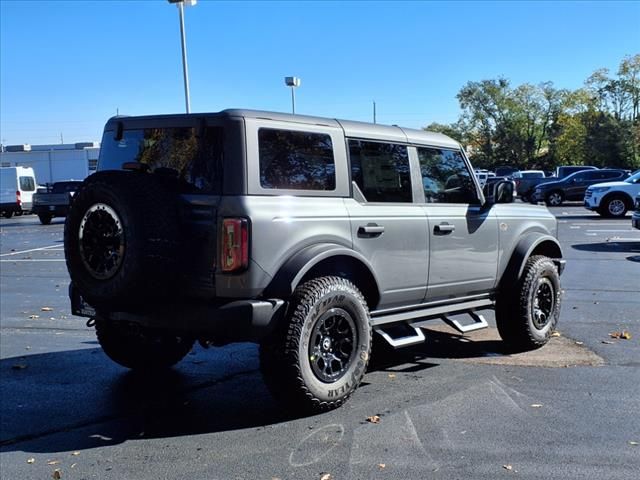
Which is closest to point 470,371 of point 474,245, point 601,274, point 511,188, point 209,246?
point 474,245

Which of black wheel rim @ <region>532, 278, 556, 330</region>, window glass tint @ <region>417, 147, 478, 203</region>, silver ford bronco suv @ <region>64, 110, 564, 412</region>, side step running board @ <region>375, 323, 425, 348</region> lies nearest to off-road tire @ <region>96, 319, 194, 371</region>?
silver ford bronco suv @ <region>64, 110, 564, 412</region>

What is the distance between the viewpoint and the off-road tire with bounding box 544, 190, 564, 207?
3065cm

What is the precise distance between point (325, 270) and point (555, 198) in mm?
28081

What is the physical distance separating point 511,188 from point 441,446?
2948mm

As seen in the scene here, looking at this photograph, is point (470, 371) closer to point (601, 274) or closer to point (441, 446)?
point (441, 446)

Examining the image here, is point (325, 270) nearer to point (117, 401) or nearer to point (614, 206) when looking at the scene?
point (117, 401)

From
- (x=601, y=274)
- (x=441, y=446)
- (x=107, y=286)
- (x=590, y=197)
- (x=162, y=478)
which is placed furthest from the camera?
(x=590, y=197)

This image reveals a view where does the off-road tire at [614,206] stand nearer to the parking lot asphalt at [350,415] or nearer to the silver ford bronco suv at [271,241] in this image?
the parking lot asphalt at [350,415]

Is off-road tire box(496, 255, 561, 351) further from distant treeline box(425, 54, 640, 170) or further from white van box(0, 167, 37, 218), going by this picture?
distant treeline box(425, 54, 640, 170)

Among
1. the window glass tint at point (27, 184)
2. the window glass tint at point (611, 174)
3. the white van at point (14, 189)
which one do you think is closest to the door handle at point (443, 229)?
the window glass tint at point (611, 174)

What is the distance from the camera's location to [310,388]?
15.0ft

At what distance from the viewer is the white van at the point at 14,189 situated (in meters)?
33.9

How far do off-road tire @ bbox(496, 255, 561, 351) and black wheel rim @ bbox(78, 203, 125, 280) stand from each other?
3.73 metres

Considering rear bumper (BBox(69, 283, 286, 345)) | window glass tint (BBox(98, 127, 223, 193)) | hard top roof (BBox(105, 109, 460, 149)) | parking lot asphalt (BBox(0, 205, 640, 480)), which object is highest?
hard top roof (BBox(105, 109, 460, 149))
